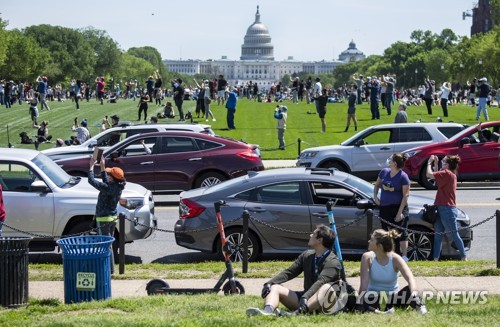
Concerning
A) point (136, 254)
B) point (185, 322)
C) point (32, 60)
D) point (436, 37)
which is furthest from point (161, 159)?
point (436, 37)

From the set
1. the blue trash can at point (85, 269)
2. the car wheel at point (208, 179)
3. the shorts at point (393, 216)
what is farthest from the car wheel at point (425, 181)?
the blue trash can at point (85, 269)

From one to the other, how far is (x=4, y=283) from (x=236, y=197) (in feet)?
15.1

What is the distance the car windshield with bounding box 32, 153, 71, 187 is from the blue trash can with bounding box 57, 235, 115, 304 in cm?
404

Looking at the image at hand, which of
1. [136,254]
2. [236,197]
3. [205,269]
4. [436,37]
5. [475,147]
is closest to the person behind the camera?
[205,269]

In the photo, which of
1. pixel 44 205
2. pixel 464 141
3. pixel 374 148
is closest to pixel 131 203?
pixel 44 205

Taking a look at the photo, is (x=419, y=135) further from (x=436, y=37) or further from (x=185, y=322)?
(x=436, y=37)

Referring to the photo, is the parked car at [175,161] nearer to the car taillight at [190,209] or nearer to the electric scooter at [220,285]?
the car taillight at [190,209]

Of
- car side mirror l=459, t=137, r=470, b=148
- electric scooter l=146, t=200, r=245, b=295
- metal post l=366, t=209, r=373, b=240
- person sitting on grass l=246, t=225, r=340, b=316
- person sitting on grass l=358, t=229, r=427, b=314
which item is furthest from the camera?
car side mirror l=459, t=137, r=470, b=148

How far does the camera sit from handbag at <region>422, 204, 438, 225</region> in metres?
14.6

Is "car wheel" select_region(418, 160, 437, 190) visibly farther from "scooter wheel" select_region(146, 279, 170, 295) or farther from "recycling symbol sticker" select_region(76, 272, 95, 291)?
"recycling symbol sticker" select_region(76, 272, 95, 291)

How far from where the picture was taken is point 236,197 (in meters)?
14.9

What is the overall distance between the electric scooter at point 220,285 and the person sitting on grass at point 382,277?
188 cm

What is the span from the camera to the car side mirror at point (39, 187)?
1484 cm

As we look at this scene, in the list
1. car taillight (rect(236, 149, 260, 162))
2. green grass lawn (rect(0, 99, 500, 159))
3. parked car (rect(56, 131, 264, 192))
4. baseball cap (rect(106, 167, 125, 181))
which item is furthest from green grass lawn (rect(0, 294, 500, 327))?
green grass lawn (rect(0, 99, 500, 159))
